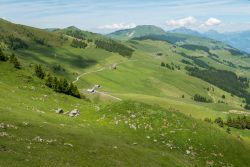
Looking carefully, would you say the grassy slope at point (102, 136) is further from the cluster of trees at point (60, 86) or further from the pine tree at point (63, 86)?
the pine tree at point (63, 86)

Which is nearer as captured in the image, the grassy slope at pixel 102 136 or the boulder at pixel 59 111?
the grassy slope at pixel 102 136

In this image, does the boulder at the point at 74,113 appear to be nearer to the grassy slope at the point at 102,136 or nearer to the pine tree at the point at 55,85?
the grassy slope at the point at 102,136

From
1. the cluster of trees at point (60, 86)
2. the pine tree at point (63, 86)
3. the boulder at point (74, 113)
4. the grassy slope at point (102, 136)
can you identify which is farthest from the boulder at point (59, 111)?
the pine tree at point (63, 86)

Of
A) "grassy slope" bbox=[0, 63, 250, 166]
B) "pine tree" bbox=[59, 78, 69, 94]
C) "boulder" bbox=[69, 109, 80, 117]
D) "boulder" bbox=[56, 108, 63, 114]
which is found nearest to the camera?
"grassy slope" bbox=[0, 63, 250, 166]

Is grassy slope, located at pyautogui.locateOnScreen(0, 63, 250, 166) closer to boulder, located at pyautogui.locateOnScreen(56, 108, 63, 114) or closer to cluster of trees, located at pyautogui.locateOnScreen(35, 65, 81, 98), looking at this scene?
boulder, located at pyautogui.locateOnScreen(56, 108, 63, 114)

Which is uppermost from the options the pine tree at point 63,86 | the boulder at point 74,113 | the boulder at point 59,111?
the pine tree at point 63,86

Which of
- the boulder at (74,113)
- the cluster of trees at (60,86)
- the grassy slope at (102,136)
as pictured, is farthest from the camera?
the cluster of trees at (60,86)

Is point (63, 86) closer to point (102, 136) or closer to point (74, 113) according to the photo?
point (74, 113)

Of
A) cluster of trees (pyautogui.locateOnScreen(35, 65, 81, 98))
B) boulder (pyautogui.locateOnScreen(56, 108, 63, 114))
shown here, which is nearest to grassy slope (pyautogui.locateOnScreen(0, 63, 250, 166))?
boulder (pyautogui.locateOnScreen(56, 108, 63, 114))

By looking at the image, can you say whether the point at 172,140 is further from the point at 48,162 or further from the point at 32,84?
the point at 32,84

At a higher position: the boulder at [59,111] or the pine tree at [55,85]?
the pine tree at [55,85]

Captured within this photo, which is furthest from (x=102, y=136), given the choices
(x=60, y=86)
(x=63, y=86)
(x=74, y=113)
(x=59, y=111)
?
(x=63, y=86)

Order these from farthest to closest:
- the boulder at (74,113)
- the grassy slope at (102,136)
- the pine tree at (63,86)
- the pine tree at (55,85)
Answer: the pine tree at (63,86), the pine tree at (55,85), the boulder at (74,113), the grassy slope at (102,136)

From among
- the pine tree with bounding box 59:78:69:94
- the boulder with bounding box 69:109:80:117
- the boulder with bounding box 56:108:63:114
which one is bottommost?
the boulder with bounding box 69:109:80:117
